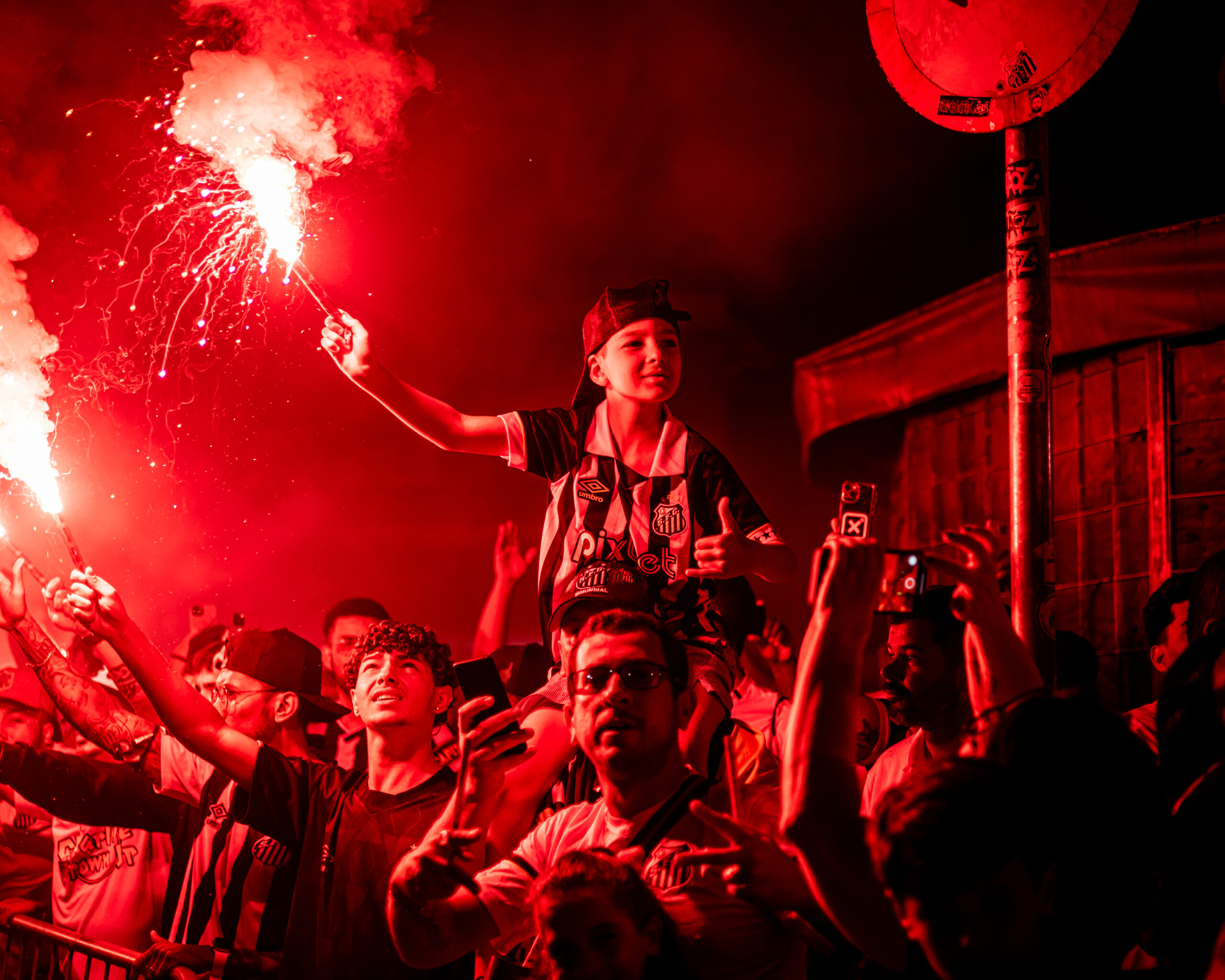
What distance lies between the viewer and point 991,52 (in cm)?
388

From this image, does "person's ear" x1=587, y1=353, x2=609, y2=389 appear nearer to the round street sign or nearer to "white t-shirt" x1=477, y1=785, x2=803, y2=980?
the round street sign

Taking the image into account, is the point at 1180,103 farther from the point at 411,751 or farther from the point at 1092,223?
the point at 411,751

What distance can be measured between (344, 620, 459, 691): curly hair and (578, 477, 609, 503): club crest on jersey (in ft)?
2.54

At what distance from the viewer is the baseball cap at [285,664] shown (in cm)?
537

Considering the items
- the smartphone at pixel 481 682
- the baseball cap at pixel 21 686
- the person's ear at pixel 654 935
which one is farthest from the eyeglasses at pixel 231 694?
the person's ear at pixel 654 935

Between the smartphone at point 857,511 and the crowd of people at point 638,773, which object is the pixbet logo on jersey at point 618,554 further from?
the smartphone at point 857,511

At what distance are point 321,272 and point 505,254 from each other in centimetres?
128

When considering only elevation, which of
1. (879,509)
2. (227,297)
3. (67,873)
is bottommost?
(67,873)

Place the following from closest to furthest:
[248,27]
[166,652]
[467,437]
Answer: [467,437] → [248,27] → [166,652]

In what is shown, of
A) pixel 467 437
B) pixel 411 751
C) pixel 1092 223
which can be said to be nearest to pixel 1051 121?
pixel 1092 223

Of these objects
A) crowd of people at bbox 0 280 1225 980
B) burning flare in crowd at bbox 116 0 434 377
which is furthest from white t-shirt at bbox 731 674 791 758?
burning flare in crowd at bbox 116 0 434 377

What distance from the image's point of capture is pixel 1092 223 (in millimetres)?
6684

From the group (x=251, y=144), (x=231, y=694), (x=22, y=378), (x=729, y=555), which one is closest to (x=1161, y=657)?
(x=729, y=555)

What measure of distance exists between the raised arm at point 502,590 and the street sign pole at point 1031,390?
12.5 feet
